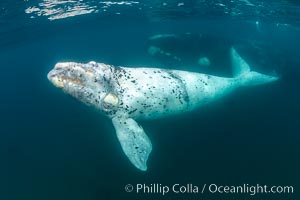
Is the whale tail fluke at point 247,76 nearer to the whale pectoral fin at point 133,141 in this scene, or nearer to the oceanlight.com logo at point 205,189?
the oceanlight.com logo at point 205,189

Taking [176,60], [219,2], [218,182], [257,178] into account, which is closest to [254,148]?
[257,178]

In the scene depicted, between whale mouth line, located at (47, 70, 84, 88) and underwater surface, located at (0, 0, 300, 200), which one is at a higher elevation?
whale mouth line, located at (47, 70, 84, 88)

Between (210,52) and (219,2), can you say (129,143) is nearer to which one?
(210,52)

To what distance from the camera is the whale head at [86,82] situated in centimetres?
879

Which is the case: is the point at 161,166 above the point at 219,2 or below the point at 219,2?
below

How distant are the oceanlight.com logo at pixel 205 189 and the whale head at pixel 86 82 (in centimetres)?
271

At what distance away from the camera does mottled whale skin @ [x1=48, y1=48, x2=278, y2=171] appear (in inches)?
344

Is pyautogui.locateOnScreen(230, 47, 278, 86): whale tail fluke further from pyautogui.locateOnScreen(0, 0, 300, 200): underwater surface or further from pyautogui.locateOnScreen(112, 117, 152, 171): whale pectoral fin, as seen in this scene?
pyautogui.locateOnScreen(112, 117, 152, 171): whale pectoral fin

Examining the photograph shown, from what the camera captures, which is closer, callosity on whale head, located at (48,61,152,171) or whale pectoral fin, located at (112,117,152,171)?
whale pectoral fin, located at (112,117,152,171)

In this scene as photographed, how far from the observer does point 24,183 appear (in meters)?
10.5

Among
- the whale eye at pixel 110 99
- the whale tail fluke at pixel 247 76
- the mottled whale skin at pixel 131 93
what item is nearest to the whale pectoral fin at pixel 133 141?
the mottled whale skin at pixel 131 93

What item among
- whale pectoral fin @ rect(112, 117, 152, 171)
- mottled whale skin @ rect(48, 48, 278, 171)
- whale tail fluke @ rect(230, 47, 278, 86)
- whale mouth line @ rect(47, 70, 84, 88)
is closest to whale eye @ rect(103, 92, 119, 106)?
mottled whale skin @ rect(48, 48, 278, 171)

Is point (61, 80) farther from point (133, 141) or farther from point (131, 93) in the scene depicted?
Answer: point (133, 141)

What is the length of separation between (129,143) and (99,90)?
1.88 m
